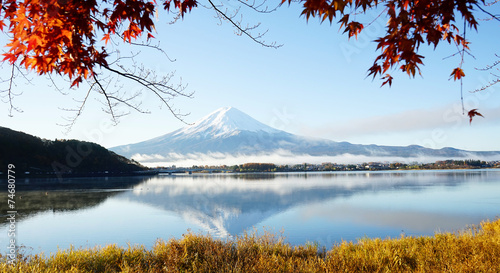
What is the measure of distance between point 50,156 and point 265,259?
315ft

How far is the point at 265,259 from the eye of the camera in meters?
7.39

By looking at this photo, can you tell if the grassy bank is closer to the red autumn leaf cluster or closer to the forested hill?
the red autumn leaf cluster

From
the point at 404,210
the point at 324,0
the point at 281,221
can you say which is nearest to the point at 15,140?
the point at 281,221

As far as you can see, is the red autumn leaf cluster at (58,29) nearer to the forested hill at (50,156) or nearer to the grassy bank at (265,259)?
the grassy bank at (265,259)

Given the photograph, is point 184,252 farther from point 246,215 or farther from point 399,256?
point 246,215

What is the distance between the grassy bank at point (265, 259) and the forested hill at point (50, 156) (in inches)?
2383

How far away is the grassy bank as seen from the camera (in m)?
6.64

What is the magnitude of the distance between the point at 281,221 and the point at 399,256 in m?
15.5

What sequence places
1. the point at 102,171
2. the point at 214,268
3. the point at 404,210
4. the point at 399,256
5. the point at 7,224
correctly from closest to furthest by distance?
the point at 214,268 < the point at 399,256 < the point at 7,224 < the point at 404,210 < the point at 102,171

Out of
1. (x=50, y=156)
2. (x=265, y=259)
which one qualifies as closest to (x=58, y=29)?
(x=265, y=259)

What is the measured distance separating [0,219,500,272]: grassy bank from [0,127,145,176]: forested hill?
60522 millimetres

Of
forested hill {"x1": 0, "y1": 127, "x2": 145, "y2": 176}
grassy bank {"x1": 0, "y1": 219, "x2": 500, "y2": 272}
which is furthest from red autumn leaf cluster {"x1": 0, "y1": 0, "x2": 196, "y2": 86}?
forested hill {"x1": 0, "y1": 127, "x2": 145, "y2": 176}

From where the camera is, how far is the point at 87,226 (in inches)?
794

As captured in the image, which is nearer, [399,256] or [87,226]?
[399,256]
